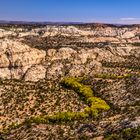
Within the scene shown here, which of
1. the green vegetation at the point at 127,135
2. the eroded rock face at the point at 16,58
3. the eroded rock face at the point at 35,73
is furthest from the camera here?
the eroded rock face at the point at 16,58

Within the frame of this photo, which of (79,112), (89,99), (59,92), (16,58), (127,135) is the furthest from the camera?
(16,58)

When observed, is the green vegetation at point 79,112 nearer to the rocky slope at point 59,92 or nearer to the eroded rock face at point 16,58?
the rocky slope at point 59,92

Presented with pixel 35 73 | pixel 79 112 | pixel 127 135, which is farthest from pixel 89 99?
pixel 35 73

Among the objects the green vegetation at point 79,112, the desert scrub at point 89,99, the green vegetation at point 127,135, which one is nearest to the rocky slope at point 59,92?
the green vegetation at point 127,135

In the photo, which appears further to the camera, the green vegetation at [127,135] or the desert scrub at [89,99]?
the desert scrub at [89,99]

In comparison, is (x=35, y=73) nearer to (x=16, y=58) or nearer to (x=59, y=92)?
(x=16, y=58)

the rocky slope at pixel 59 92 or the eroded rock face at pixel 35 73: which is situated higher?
the rocky slope at pixel 59 92

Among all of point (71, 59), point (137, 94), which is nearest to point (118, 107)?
point (137, 94)

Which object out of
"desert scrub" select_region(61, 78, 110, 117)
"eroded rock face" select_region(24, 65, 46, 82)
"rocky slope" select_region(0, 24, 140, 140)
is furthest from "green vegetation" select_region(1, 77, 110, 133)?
"eroded rock face" select_region(24, 65, 46, 82)

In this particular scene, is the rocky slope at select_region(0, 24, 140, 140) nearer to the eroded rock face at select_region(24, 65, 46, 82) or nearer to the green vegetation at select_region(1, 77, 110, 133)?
the eroded rock face at select_region(24, 65, 46, 82)
